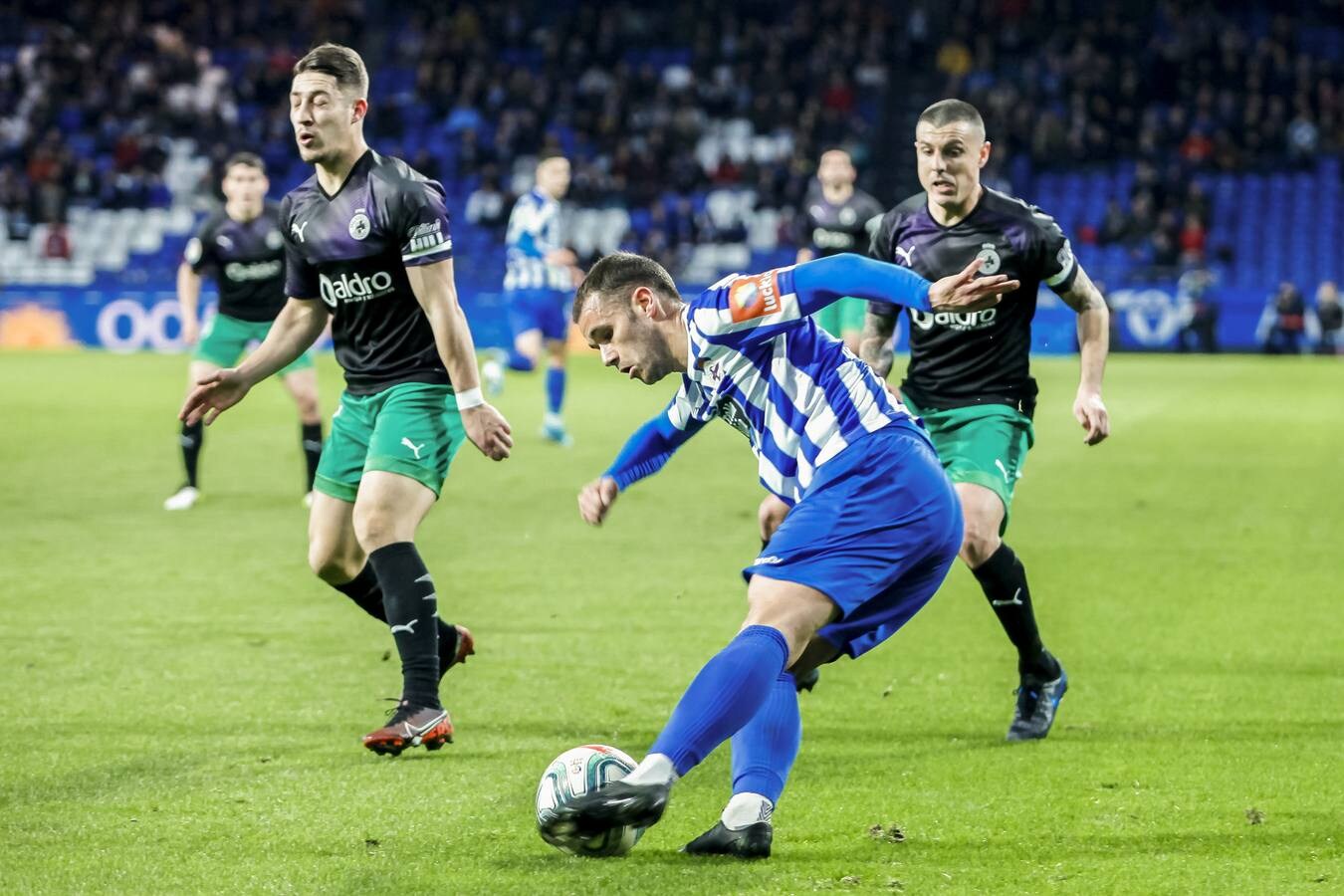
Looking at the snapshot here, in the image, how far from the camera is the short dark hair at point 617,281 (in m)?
4.49

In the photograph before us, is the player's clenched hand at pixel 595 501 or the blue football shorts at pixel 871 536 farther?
the player's clenched hand at pixel 595 501

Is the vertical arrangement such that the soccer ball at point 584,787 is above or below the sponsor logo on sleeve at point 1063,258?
below

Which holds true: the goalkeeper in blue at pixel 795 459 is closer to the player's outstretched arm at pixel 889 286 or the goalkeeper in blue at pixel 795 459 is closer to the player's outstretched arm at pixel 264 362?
the player's outstretched arm at pixel 889 286

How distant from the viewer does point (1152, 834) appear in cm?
464

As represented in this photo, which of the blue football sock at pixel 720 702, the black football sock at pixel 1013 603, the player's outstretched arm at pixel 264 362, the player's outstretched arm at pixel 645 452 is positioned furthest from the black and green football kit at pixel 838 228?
the blue football sock at pixel 720 702

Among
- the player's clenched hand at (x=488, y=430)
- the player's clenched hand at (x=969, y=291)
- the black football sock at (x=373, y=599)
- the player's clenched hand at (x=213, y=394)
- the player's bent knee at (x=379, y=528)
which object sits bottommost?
the black football sock at (x=373, y=599)

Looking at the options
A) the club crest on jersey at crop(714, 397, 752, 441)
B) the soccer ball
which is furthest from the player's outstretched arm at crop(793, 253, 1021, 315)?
the soccer ball

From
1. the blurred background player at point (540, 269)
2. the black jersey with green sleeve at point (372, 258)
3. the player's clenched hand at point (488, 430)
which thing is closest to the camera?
the player's clenched hand at point (488, 430)

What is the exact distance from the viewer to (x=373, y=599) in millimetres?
6266

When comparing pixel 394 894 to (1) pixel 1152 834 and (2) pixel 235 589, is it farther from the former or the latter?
(2) pixel 235 589

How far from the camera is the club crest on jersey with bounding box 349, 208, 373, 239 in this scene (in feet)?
18.7

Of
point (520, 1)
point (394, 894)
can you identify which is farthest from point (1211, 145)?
point (394, 894)

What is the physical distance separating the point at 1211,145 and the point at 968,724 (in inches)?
1139

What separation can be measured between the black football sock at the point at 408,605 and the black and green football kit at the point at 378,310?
0.28 meters
